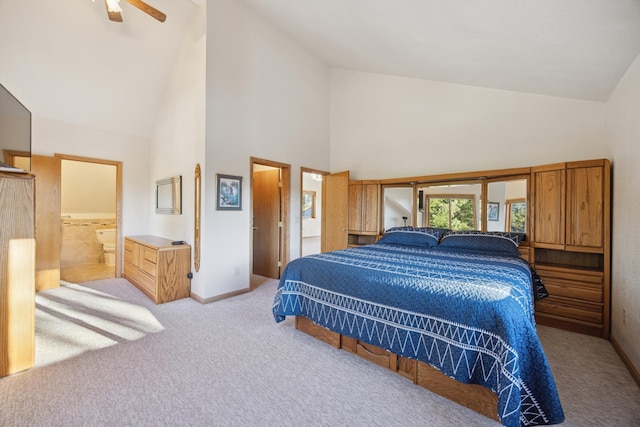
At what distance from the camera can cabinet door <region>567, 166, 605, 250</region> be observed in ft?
8.97

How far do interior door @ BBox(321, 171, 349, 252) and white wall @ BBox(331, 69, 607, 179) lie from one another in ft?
1.35

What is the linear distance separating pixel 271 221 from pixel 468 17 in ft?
12.4

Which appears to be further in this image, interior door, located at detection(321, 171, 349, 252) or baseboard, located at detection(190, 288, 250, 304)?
interior door, located at detection(321, 171, 349, 252)

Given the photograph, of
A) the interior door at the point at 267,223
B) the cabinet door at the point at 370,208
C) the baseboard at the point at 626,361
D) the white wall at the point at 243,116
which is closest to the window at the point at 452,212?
the cabinet door at the point at 370,208

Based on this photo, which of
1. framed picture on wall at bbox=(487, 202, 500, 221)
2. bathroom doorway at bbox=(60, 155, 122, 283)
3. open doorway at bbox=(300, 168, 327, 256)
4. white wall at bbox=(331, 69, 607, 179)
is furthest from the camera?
open doorway at bbox=(300, 168, 327, 256)

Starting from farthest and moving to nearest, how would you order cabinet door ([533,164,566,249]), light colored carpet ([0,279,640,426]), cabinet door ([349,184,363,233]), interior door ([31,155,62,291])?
cabinet door ([349,184,363,233])
interior door ([31,155,62,291])
cabinet door ([533,164,566,249])
light colored carpet ([0,279,640,426])

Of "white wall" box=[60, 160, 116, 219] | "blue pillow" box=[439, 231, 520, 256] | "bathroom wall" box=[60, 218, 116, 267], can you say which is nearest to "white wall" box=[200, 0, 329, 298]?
"blue pillow" box=[439, 231, 520, 256]

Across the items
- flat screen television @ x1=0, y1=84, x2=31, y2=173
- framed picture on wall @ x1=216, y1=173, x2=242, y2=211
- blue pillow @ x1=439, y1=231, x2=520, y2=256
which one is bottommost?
blue pillow @ x1=439, y1=231, x2=520, y2=256

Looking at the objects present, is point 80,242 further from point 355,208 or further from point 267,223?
point 355,208

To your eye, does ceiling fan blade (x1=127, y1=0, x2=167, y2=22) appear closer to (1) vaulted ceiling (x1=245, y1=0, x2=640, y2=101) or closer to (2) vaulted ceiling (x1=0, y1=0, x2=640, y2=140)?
(2) vaulted ceiling (x1=0, y1=0, x2=640, y2=140)

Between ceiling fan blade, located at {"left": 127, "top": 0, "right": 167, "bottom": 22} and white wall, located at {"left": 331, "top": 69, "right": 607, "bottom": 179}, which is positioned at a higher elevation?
ceiling fan blade, located at {"left": 127, "top": 0, "right": 167, "bottom": 22}

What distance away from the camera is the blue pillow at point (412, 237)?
11.9ft

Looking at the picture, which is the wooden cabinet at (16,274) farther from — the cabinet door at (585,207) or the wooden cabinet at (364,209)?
the cabinet door at (585,207)

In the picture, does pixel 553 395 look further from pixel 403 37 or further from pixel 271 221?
pixel 271 221
